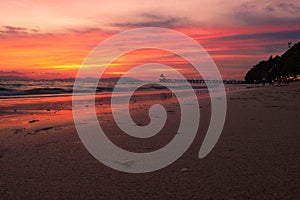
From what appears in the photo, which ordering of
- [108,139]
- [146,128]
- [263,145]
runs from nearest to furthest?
[263,145], [108,139], [146,128]

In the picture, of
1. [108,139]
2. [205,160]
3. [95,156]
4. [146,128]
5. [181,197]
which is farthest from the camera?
[146,128]

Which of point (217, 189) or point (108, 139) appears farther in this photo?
point (108, 139)

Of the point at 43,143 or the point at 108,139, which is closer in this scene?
the point at 43,143

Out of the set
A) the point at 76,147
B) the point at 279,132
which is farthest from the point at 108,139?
the point at 279,132

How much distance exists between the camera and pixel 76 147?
424 cm

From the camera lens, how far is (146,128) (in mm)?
5922

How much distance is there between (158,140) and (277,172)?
6.91 feet

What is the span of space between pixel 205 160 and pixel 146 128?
8.52ft

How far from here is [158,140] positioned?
469cm

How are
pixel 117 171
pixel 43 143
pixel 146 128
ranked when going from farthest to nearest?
pixel 146 128 < pixel 43 143 < pixel 117 171

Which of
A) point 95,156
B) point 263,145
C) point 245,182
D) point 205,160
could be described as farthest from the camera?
point 263,145

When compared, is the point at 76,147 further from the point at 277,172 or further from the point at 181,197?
the point at 277,172

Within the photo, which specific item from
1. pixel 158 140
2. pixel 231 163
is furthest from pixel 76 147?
pixel 231 163

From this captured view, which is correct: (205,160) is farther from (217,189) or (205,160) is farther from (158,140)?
(158,140)
